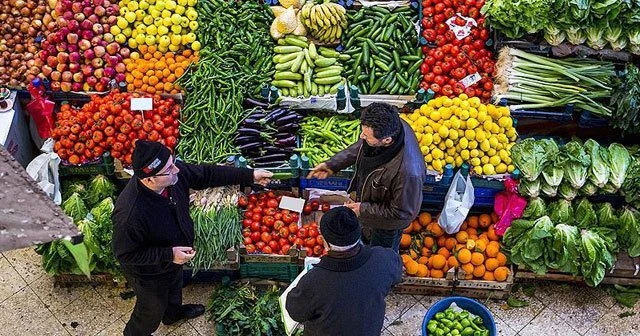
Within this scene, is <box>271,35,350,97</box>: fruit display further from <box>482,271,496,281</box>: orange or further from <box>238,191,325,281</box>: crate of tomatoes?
<box>482,271,496,281</box>: orange

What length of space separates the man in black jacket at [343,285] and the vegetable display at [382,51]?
2.75 meters

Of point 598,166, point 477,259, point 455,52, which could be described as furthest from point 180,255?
point 598,166

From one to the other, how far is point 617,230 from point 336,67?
8.97 feet

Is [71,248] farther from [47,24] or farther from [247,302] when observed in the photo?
[47,24]

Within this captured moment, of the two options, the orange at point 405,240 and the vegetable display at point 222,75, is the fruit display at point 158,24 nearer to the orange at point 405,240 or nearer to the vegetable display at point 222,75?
the vegetable display at point 222,75

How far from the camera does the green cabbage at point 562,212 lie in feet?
17.3

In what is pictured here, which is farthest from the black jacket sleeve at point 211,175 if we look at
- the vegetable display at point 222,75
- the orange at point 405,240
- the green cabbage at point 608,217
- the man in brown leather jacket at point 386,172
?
the green cabbage at point 608,217

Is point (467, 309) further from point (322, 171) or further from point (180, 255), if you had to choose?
point (180, 255)

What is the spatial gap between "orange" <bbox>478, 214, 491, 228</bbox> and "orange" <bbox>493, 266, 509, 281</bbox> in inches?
17.1

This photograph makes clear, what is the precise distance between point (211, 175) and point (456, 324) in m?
1.99

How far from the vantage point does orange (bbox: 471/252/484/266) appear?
5.26 metres

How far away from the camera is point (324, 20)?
6.07m

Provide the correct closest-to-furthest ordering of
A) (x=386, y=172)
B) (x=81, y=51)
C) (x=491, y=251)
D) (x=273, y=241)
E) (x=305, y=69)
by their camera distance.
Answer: (x=386, y=172), (x=273, y=241), (x=491, y=251), (x=305, y=69), (x=81, y=51)

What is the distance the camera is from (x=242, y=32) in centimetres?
614
